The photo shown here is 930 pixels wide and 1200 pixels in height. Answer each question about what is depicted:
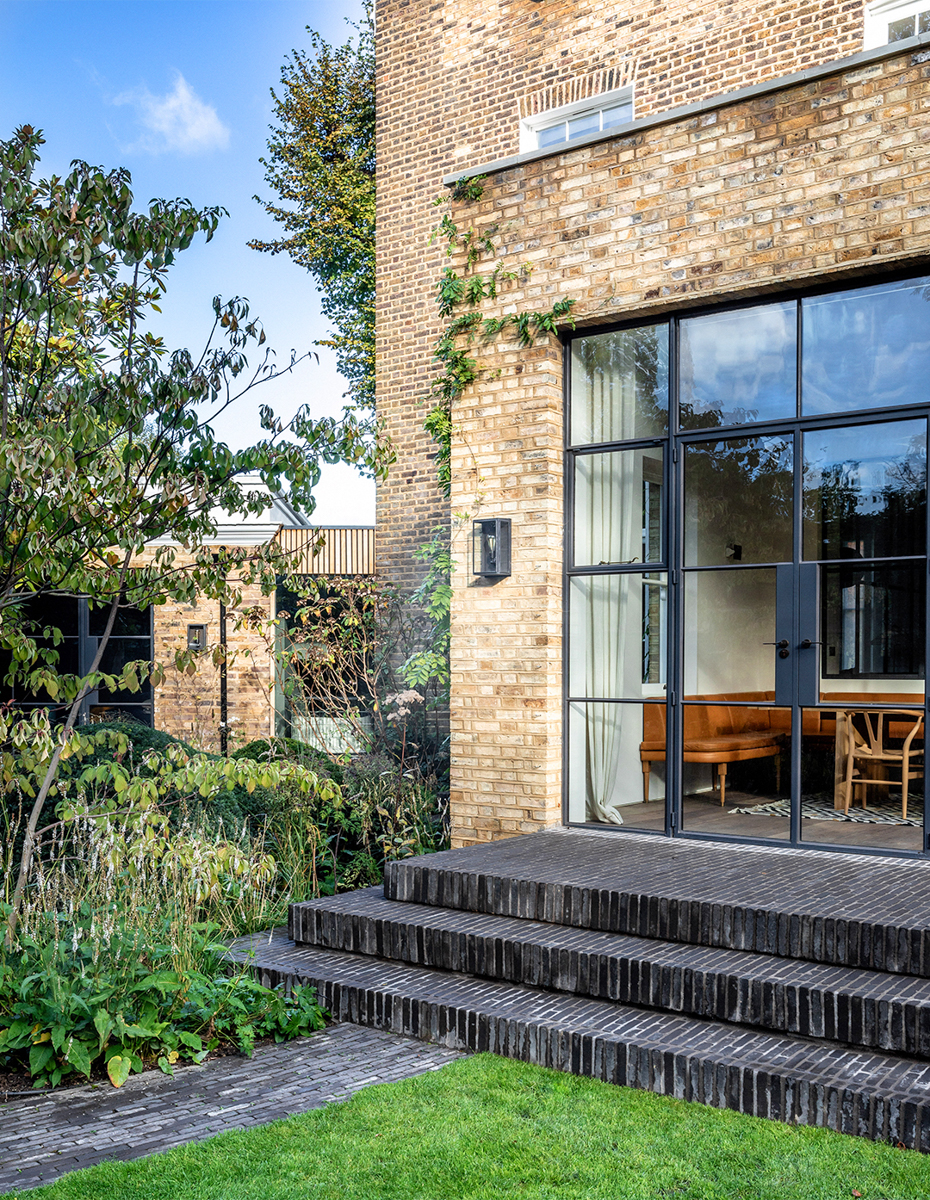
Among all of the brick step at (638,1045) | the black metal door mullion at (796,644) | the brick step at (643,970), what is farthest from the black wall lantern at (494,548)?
the brick step at (638,1045)

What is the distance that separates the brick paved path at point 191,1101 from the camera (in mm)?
3555

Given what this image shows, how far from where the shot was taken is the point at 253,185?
1772 cm

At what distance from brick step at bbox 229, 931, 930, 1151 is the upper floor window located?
26.8ft

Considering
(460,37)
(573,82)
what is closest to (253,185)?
(460,37)

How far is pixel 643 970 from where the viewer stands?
14.8ft

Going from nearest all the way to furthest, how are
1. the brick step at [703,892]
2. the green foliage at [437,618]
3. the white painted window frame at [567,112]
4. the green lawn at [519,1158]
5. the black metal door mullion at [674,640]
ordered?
the green lawn at [519,1158] → the brick step at [703,892] → the black metal door mullion at [674,640] → the green foliage at [437,618] → the white painted window frame at [567,112]

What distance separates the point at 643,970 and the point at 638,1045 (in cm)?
50

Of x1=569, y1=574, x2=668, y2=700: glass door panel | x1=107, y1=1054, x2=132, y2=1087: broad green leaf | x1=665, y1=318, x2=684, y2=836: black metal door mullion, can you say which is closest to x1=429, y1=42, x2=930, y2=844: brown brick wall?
x1=569, y1=574, x2=668, y2=700: glass door panel

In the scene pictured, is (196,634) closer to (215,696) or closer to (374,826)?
(215,696)

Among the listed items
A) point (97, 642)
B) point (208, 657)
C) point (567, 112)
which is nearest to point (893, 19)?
point (567, 112)

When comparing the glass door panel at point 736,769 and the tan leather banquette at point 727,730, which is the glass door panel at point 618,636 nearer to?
the tan leather banquette at point 727,730

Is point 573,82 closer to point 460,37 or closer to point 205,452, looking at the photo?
point 460,37

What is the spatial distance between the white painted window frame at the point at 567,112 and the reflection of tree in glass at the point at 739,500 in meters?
5.21

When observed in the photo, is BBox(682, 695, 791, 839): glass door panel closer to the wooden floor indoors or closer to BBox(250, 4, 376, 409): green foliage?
the wooden floor indoors
